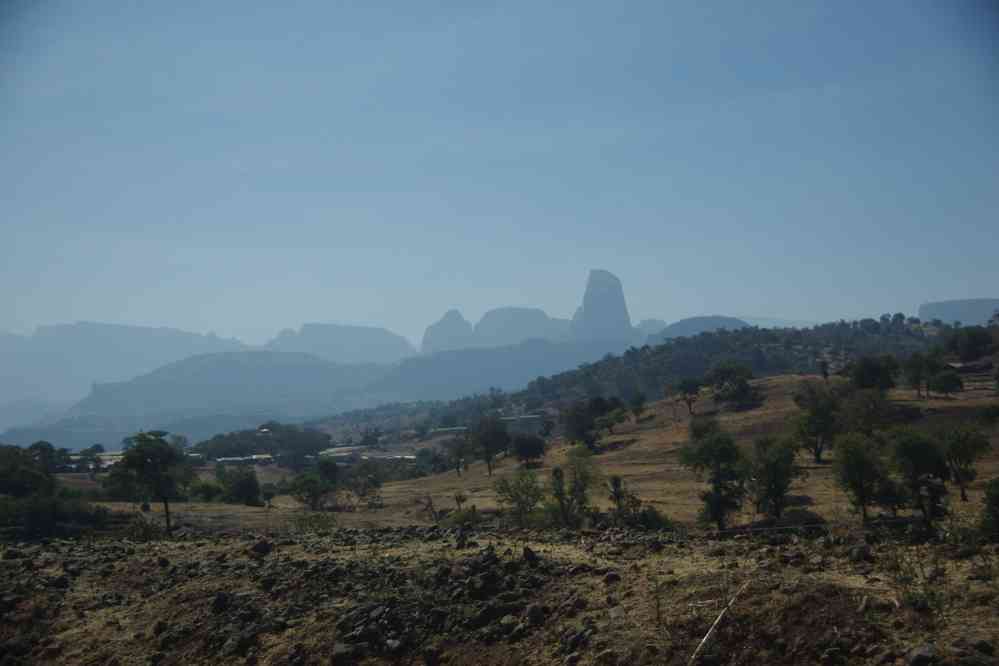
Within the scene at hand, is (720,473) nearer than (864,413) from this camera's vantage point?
Yes

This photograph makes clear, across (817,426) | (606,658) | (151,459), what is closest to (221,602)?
(606,658)

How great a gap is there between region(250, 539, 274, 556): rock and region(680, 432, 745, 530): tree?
2129cm

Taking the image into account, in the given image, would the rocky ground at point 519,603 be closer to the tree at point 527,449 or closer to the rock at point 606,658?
the rock at point 606,658

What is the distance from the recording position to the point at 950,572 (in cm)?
1004

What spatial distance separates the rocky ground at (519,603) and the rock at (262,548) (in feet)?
0.18

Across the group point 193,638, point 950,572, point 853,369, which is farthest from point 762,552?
point 853,369

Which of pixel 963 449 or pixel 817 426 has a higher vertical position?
pixel 963 449

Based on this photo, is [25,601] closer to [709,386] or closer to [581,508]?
[581,508]

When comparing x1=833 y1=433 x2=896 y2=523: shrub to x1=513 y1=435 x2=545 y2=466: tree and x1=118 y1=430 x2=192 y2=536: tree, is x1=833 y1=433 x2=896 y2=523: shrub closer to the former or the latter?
x1=118 y1=430 x2=192 y2=536: tree

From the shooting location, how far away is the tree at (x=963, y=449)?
3501 centimetres

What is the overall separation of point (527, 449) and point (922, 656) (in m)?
74.5

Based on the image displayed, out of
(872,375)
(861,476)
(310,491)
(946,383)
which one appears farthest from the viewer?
(872,375)

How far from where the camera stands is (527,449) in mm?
81312

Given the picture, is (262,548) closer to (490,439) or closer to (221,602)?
(221,602)
